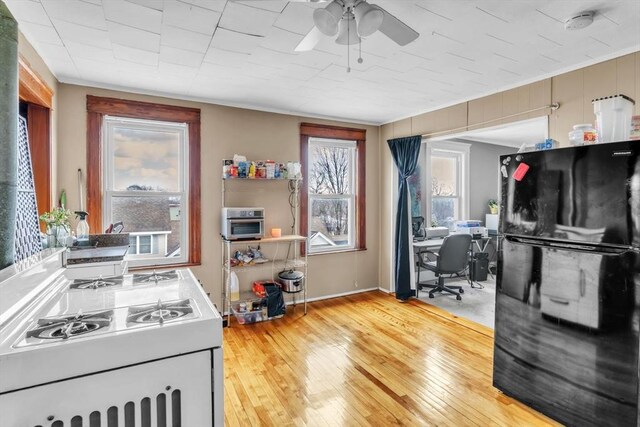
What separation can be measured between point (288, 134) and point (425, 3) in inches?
99.2

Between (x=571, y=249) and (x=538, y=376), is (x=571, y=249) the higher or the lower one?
the higher one

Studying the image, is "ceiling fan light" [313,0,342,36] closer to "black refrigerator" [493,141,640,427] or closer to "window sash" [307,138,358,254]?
"black refrigerator" [493,141,640,427]

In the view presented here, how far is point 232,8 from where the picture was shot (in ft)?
6.15

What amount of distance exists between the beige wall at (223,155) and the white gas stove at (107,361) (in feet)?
7.24

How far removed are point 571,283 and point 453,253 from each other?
102 inches

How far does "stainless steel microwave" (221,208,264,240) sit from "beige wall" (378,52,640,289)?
2.25 m

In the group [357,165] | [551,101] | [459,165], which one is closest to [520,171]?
[551,101]

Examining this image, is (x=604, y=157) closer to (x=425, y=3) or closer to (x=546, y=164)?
(x=546, y=164)

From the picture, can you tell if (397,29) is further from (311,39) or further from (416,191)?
(416,191)

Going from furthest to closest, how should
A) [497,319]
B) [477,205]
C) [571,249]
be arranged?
[477,205]
[497,319]
[571,249]

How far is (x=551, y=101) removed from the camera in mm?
2840

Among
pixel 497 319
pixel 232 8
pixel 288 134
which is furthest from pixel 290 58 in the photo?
pixel 497 319

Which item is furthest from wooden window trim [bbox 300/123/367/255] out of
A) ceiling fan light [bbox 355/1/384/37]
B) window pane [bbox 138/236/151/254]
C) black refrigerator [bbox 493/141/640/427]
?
ceiling fan light [bbox 355/1/384/37]

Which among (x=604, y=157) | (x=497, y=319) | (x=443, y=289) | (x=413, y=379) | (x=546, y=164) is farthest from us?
(x=443, y=289)
